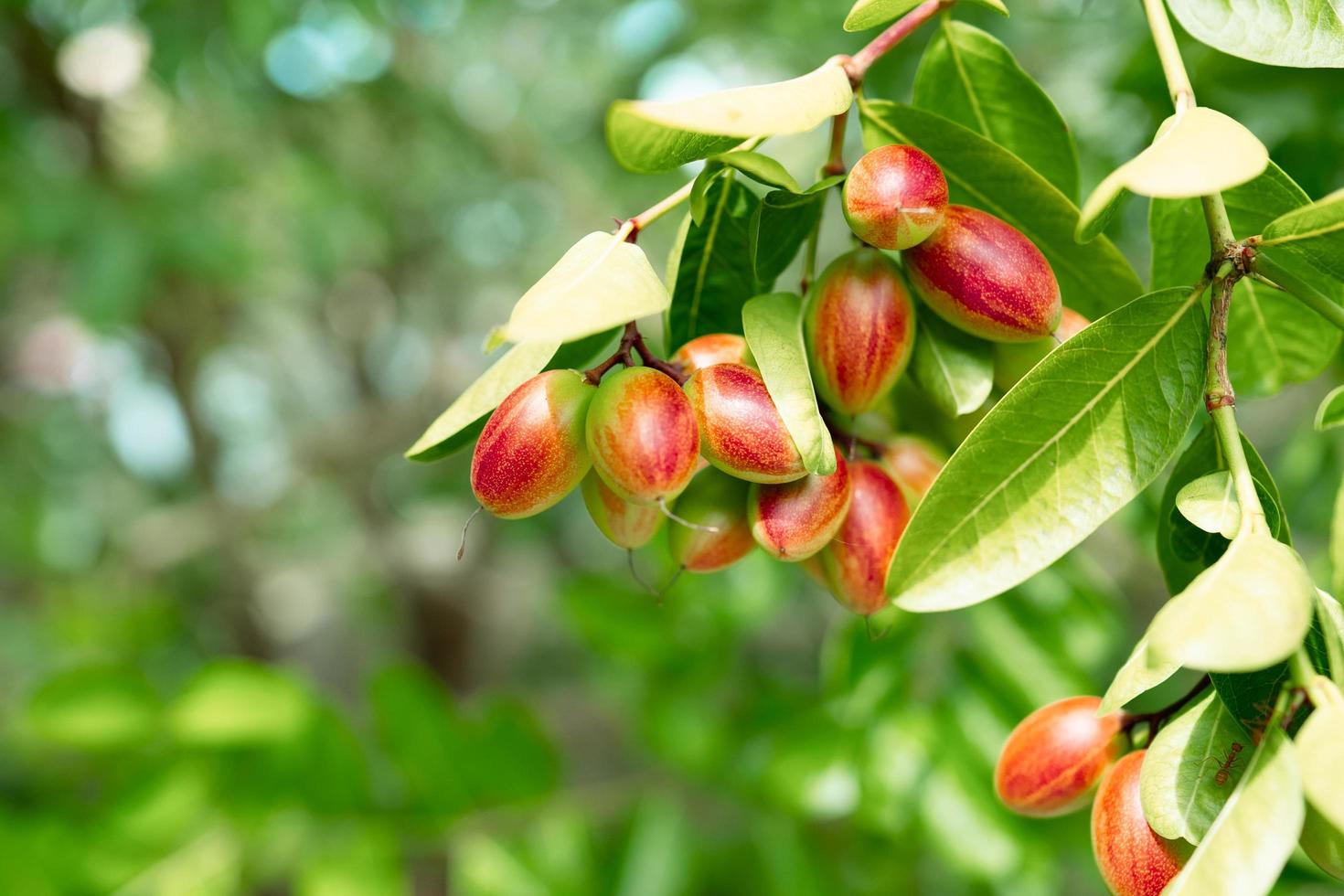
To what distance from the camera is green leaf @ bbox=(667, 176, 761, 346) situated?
0.57 metres

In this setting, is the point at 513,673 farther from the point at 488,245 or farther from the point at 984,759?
the point at 984,759

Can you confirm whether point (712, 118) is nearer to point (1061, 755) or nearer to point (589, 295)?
point (589, 295)

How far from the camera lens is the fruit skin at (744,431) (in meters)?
0.49

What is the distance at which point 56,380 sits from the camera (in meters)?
3.50

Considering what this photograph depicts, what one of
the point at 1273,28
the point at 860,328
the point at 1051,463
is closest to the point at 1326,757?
the point at 1051,463

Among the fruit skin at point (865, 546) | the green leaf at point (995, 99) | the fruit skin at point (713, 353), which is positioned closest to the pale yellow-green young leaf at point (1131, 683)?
the fruit skin at point (865, 546)

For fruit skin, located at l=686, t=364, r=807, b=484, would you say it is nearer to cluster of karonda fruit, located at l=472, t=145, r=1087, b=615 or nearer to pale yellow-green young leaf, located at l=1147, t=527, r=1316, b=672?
cluster of karonda fruit, located at l=472, t=145, r=1087, b=615

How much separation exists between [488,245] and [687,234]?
3.03 meters

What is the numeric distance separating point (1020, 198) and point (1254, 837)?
0.34 metres

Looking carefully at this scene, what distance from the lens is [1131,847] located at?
455mm

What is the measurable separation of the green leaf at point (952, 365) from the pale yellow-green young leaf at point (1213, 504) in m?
0.12

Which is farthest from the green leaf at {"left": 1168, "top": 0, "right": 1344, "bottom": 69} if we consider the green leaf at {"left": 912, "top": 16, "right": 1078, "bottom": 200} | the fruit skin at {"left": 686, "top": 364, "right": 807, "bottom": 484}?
the fruit skin at {"left": 686, "top": 364, "right": 807, "bottom": 484}

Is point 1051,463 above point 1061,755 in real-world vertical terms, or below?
above

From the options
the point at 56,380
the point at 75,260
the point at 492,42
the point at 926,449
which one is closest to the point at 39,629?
the point at 56,380
